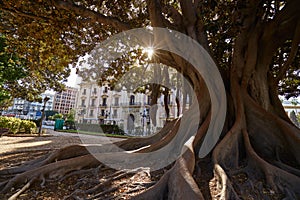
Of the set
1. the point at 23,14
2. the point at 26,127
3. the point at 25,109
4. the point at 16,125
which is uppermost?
the point at 25,109

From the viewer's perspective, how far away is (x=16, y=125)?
13344 mm

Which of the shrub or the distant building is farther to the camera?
the distant building

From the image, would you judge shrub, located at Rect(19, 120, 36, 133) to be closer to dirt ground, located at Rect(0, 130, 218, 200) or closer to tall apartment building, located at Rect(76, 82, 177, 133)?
dirt ground, located at Rect(0, 130, 218, 200)

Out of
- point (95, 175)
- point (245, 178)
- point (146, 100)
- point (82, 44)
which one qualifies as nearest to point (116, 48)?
point (82, 44)

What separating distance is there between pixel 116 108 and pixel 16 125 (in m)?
24.7

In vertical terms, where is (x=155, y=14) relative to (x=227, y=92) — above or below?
above

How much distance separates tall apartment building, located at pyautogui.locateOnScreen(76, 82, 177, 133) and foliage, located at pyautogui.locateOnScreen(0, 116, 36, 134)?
1804 cm

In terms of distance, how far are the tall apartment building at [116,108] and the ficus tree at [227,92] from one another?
85.9 ft

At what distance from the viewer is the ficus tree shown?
2.87m

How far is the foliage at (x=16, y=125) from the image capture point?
12442 millimetres

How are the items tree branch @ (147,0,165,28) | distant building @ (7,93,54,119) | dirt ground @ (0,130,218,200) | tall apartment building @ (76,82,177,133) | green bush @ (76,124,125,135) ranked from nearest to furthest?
dirt ground @ (0,130,218,200)
tree branch @ (147,0,165,28)
green bush @ (76,124,125,135)
distant building @ (7,93,54,119)
tall apartment building @ (76,82,177,133)

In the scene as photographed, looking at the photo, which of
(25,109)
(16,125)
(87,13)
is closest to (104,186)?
(87,13)

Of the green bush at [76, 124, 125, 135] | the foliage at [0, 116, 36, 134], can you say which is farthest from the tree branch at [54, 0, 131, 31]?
the green bush at [76, 124, 125, 135]

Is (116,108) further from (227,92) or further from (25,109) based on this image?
(227,92)
